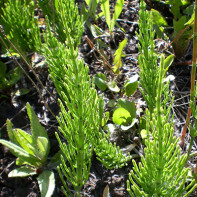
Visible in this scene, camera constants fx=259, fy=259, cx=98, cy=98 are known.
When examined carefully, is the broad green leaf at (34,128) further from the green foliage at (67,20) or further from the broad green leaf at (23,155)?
the green foliage at (67,20)

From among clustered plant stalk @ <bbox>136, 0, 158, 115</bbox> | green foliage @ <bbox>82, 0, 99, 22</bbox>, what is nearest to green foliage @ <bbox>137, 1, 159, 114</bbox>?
clustered plant stalk @ <bbox>136, 0, 158, 115</bbox>

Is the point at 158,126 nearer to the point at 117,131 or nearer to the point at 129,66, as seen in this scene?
the point at 117,131

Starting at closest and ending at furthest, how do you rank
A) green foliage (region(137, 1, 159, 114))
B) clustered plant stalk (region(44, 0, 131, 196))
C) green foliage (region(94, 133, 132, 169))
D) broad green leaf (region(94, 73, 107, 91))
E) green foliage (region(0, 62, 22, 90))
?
1. clustered plant stalk (region(44, 0, 131, 196))
2. green foliage (region(94, 133, 132, 169))
3. green foliage (region(137, 1, 159, 114))
4. broad green leaf (region(94, 73, 107, 91))
5. green foliage (region(0, 62, 22, 90))

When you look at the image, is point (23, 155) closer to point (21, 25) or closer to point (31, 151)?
point (31, 151)

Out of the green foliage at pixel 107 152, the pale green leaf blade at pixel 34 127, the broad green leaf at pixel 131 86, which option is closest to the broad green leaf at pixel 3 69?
the pale green leaf blade at pixel 34 127

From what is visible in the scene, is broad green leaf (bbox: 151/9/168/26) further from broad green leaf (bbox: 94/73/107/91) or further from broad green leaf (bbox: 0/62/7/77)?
broad green leaf (bbox: 0/62/7/77)

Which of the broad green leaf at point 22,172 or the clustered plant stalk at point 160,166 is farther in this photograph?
the broad green leaf at point 22,172

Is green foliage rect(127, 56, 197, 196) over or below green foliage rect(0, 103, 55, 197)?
over

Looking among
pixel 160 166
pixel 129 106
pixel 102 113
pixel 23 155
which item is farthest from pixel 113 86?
pixel 160 166

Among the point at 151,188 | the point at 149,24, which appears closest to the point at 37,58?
the point at 149,24
